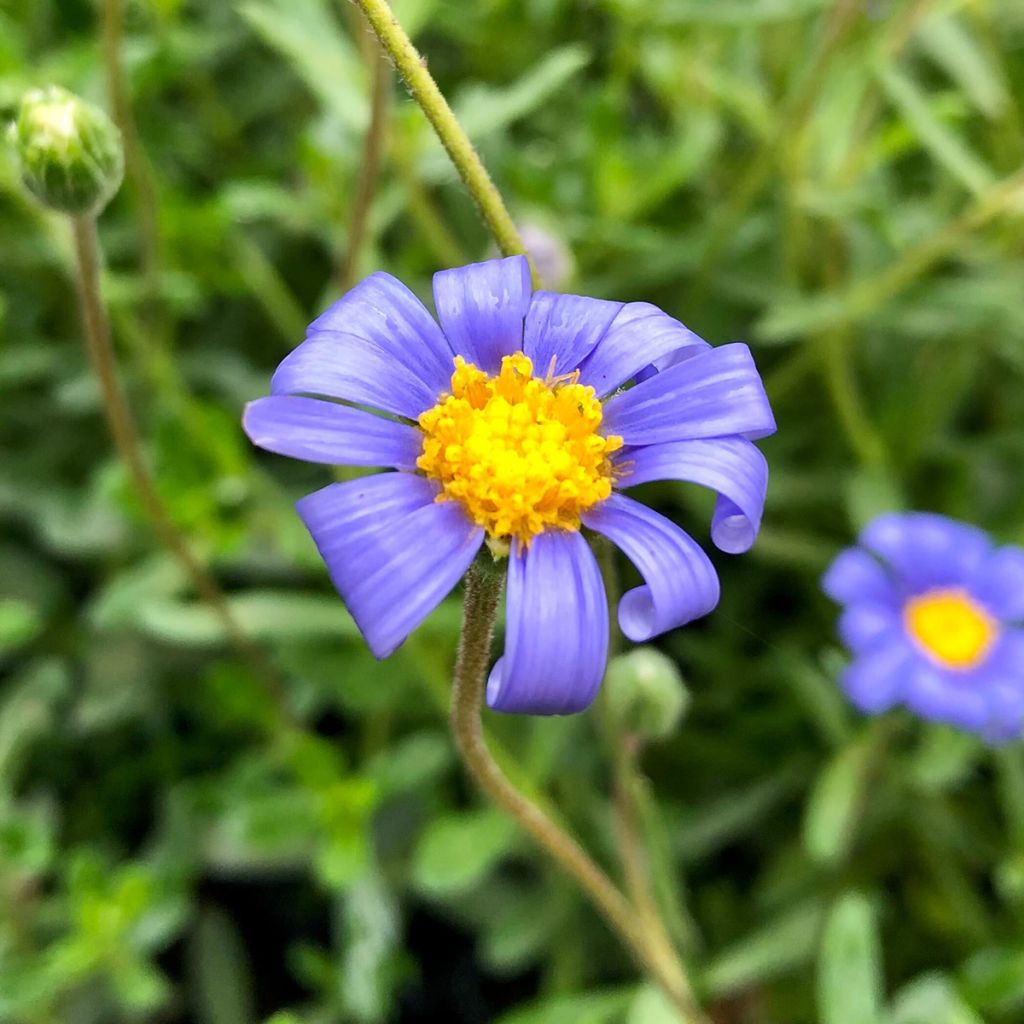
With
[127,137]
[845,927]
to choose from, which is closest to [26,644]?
[127,137]

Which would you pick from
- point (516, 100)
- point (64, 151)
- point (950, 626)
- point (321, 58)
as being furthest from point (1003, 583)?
point (64, 151)

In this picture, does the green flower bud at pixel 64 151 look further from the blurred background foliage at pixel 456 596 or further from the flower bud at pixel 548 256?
the flower bud at pixel 548 256

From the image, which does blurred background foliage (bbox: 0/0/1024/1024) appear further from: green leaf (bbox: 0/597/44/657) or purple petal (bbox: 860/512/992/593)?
purple petal (bbox: 860/512/992/593)

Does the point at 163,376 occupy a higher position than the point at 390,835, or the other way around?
the point at 163,376

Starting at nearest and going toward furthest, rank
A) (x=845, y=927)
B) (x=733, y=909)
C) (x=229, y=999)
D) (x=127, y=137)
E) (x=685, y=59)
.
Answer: (x=845, y=927) → (x=127, y=137) → (x=229, y=999) → (x=733, y=909) → (x=685, y=59)

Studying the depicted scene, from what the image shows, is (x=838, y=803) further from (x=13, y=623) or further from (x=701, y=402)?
(x=13, y=623)

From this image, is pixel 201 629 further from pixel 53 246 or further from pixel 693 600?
pixel 693 600
